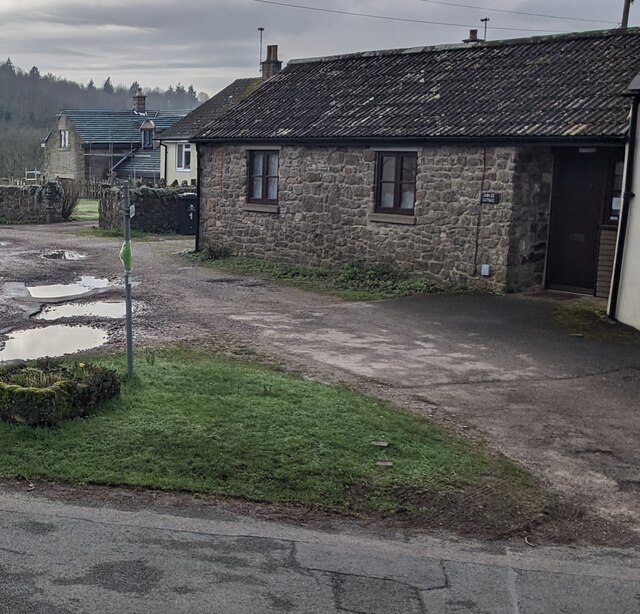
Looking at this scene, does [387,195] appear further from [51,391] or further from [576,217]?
[51,391]

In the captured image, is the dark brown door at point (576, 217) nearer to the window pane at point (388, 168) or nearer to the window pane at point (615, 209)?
the window pane at point (615, 209)

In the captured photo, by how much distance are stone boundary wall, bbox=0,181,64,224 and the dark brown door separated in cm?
2131

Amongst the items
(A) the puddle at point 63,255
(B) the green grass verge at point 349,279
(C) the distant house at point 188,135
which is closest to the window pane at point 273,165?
(B) the green grass verge at point 349,279

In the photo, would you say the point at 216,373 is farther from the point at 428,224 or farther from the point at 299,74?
the point at 299,74

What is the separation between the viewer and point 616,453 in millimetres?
7410

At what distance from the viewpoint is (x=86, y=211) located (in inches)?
1495

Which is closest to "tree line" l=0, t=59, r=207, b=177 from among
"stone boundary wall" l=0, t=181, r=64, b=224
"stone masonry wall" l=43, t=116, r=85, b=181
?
"stone masonry wall" l=43, t=116, r=85, b=181

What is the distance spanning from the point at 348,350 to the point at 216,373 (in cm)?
257

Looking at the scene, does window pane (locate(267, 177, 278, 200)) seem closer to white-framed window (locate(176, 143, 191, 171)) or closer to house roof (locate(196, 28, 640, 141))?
house roof (locate(196, 28, 640, 141))

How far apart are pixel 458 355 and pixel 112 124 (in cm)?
5454

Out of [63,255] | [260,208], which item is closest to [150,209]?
[63,255]

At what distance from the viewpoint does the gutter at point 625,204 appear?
12.9 metres

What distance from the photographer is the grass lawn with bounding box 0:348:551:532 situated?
622cm

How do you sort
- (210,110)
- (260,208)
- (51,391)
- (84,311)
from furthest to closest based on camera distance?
1. (210,110)
2. (260,208)
3. (84,311)
4. (51,391)
